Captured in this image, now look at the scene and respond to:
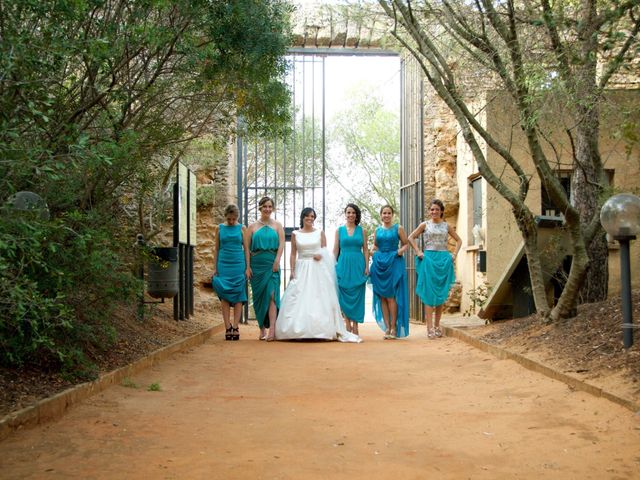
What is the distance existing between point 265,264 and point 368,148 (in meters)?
25.4

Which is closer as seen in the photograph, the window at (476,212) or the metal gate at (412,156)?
the window at (476,212)

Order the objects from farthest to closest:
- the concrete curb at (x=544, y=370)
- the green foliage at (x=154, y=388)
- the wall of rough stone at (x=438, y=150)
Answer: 1. the wall of rough stone at (x=438, y=150)
2. the green foliage at (x=154, y=388)
3. the concrete curb at (x=544, y=370)

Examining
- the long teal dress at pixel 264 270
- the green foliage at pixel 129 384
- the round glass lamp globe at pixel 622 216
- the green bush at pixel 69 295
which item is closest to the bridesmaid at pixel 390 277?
the long teal dress at pixel 264 270

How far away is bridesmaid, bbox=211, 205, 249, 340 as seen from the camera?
12117mm

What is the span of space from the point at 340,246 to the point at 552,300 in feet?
10.8

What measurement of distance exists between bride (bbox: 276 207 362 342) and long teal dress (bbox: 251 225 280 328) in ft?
0.79

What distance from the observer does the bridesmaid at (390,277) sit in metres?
12.4

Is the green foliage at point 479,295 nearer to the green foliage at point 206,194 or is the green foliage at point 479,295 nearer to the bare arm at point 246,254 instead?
the bare arm at point 246,254

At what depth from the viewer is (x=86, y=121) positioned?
28.1 feet

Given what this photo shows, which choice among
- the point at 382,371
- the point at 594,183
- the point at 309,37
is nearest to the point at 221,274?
the point at 382,371

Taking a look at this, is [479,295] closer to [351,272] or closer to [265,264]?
[351,272]

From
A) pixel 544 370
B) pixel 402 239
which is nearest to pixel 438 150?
pixel 402 239

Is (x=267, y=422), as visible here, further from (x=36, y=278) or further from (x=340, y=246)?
(x=340, y=246)

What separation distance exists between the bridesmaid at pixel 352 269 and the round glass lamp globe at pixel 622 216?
17.7ft
